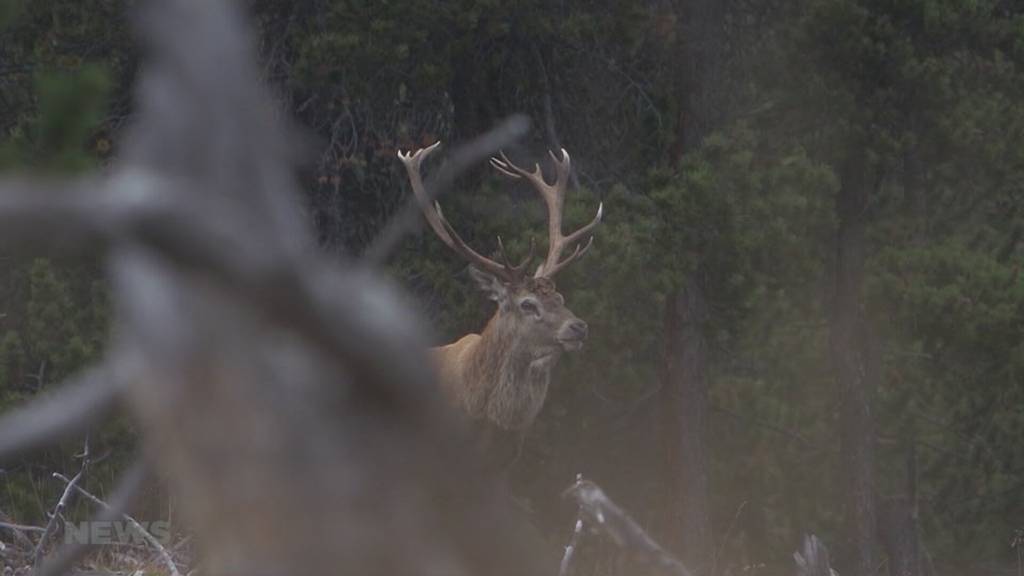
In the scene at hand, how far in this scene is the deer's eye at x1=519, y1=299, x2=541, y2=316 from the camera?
32.0 feet

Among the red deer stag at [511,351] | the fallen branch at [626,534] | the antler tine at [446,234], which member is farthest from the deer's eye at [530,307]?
the fallen branch at [626,534]

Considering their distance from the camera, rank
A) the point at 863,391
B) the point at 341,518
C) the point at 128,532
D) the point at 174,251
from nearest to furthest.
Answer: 1. the point at 174,251
2. the point at 341,518
3. the point at 128,532
4. the point at 863,391

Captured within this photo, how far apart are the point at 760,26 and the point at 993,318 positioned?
2.97 meters

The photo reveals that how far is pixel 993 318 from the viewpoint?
1497 cm

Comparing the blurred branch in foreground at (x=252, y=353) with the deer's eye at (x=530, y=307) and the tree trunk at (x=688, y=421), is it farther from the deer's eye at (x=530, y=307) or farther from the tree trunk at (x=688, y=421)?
the tree trunk at (x=688, y=421)

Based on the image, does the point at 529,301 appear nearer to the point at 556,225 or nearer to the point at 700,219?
the point at 556,225

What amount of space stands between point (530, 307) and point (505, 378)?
45 cm

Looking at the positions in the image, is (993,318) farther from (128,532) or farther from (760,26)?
(128,532)

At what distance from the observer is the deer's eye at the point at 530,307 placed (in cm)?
975

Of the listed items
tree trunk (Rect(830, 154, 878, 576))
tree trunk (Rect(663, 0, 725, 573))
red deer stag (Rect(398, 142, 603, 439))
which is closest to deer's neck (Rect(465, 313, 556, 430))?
red deer stag (Rect(398, 142, 603, 439))

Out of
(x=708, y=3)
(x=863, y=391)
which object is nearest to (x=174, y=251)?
(x=708, y=3)

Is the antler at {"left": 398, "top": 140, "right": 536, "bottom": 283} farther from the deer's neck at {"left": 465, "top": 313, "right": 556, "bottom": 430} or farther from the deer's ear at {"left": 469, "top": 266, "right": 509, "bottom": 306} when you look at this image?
the deer's neck at {"left": 465, "top": 313, "right": 556, "bottom": 430}

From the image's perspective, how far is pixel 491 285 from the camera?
32.9 feet

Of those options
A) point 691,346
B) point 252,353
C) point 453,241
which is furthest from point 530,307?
Answer: point 252,353
